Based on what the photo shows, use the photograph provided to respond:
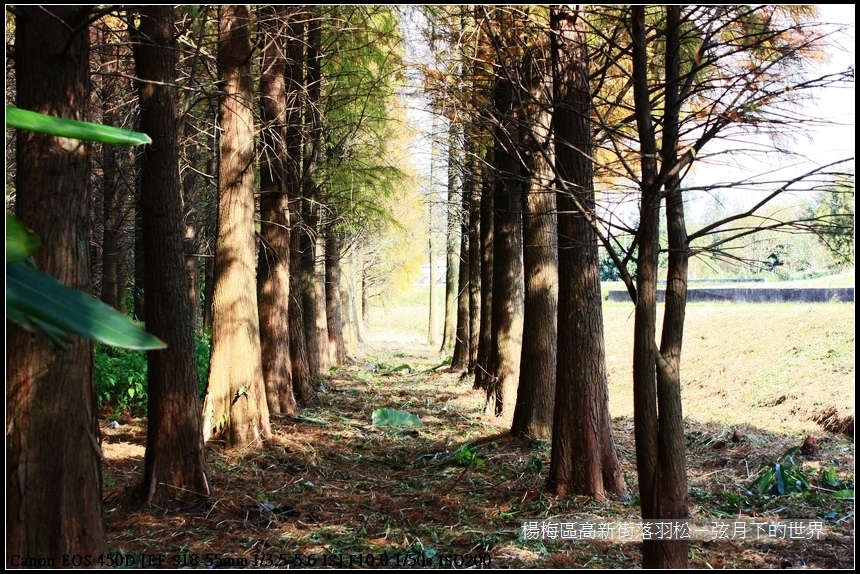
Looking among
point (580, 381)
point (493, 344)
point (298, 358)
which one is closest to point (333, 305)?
point (298, 358)

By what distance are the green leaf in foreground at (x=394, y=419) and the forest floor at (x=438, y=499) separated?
157 mm

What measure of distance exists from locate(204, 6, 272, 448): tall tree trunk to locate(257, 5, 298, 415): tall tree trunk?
5.82 feet

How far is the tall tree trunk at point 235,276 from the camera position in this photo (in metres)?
9.05

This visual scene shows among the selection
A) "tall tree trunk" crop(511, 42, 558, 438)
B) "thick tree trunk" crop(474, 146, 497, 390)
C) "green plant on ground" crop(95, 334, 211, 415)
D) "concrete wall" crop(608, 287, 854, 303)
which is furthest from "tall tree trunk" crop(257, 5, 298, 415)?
"concrete wall" crop(608, 287, 854, 303)

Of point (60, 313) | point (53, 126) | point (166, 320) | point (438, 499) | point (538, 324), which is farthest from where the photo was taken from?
point (538, 324)

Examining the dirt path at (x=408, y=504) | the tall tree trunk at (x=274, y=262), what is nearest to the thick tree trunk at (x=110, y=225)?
the tall tree trunk at (x=274, y=262)

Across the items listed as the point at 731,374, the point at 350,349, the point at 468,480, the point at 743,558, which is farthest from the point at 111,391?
the point at 350,349

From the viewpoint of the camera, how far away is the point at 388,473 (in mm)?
8953

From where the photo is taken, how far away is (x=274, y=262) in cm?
1210

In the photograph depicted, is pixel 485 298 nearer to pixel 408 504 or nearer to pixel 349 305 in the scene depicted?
pixel 408 504

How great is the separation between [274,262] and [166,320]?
5.31 m

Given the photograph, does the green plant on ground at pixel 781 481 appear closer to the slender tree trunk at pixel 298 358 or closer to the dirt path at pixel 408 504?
the dirt path at pixel 408 504

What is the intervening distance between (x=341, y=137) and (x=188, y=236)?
13.3ft

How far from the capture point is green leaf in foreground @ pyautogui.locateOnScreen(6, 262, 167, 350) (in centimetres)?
54
